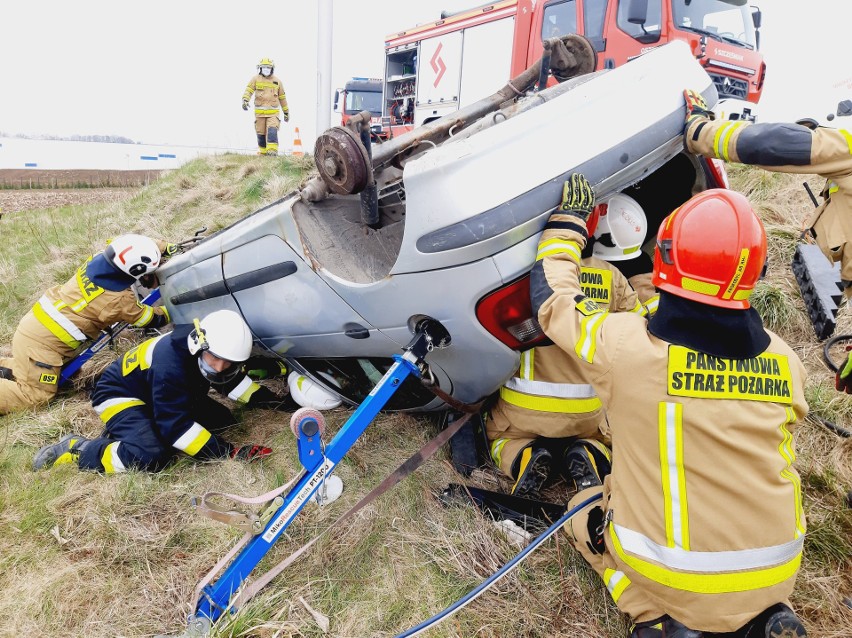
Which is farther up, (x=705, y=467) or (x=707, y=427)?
(x=707, y=427)

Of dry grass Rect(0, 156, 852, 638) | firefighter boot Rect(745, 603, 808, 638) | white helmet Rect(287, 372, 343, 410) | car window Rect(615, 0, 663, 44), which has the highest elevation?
car window Rect(615, 0, 663, 44)

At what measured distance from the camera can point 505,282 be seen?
1.80m

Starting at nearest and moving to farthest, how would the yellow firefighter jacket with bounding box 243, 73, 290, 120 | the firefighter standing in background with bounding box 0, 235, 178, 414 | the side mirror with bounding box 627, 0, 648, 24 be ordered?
the firefighter standing in background with bounding box 0, 235, 178, 414 → the side mirror with bounding box 627, 0, 648, 24 → the yellow firefighter jacket with bounding box 243, 73, 290, 120

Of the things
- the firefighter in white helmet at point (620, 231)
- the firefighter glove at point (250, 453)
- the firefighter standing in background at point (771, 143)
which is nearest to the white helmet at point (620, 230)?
the firefighter in white helmet at point (620, 231)

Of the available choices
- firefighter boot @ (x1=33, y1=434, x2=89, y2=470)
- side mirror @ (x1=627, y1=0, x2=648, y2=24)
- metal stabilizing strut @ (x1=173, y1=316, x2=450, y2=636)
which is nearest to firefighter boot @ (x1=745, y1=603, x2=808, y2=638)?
metal stabilizing strut @ (x1=173, y1=316, x2=450, y2=636)

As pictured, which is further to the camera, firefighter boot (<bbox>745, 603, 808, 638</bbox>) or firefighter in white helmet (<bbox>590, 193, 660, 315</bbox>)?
firefighter in white helmet (<bbox>590, 193, 660, 315</bbox>)

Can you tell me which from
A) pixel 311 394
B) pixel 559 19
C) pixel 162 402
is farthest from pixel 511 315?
pixel 559 19

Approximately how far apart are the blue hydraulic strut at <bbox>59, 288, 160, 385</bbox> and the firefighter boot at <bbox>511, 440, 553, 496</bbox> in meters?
2.63

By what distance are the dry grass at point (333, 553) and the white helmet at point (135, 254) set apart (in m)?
0.97

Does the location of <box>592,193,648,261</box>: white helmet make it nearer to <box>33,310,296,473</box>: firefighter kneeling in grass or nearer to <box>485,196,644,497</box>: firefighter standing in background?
<box>485,196,644,497</box>: firefighter standing in background

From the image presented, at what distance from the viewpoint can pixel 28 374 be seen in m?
3.35

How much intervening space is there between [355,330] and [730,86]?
6.60 m

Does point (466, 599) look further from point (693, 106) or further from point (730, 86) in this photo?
point (730, 86)

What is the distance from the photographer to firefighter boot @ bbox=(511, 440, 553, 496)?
86.0 inches
